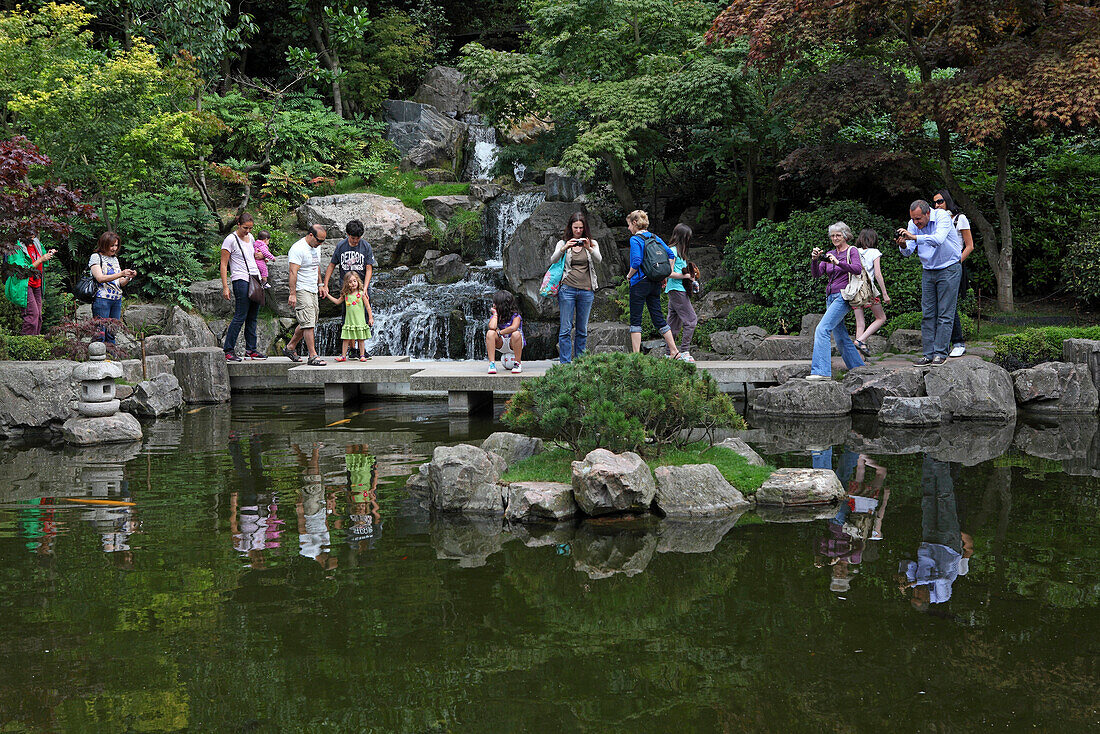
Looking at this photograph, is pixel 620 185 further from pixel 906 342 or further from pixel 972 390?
pixel 972 390

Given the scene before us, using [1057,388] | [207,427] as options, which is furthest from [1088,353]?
[207,427]

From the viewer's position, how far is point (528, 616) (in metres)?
4.46

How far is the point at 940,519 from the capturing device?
5895 mm

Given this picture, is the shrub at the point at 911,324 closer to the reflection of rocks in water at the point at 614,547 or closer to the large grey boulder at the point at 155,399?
the reflection of rocks in water at the point at 614,547

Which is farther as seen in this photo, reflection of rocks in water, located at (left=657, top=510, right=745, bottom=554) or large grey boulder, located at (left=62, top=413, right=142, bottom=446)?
large grey boulder, located at (left=62, top=413, right=142, bottom=446)

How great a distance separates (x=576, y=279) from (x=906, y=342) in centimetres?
508

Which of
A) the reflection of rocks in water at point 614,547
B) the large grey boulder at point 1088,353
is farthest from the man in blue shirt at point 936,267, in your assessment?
the reflection of rocks in water at point 614,547

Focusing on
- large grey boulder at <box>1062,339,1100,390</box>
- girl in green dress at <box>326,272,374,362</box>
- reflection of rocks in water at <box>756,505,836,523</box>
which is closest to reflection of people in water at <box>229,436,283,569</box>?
reflection of rocks in water at <box>756,505,836,523</box>

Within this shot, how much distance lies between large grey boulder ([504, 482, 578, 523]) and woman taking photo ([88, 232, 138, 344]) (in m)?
7.92

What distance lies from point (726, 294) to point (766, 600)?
411 inches

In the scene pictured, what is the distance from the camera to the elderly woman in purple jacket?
1026 cm

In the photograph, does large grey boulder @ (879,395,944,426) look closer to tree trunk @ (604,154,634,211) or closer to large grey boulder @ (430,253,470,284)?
tree trunk @ (604,154,634,211)

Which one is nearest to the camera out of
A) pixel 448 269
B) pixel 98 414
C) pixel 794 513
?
pixel 794 513

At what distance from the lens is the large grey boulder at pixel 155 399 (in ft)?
36.1
